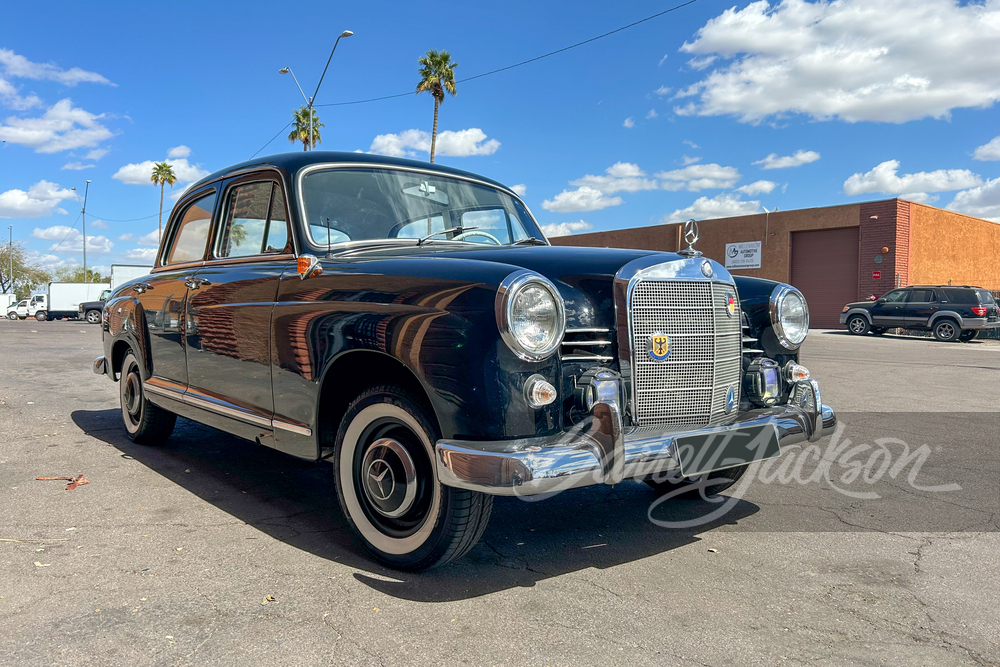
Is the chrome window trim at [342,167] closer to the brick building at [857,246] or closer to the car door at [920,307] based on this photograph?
the car door at [920,307]

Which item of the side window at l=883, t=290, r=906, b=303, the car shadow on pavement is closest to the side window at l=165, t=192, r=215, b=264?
the car shadow on pavement

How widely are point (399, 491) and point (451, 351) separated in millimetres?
710

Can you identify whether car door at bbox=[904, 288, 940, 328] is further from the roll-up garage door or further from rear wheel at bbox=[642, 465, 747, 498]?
rear wheel at bbox=[642, 465, 747, 498]

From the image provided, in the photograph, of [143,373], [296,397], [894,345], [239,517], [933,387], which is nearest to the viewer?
[296,397]

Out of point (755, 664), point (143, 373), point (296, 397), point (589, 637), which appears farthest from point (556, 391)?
point (143, 373)

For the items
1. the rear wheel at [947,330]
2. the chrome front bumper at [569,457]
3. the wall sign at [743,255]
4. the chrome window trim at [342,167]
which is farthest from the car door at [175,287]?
the wall sign at [743,255]

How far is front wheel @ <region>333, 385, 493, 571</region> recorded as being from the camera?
111 inches

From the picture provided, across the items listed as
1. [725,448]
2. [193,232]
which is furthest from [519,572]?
[193,232]

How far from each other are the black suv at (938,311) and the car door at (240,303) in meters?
22.3

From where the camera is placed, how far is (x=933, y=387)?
9516mm

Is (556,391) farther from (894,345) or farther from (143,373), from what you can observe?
(894,345)

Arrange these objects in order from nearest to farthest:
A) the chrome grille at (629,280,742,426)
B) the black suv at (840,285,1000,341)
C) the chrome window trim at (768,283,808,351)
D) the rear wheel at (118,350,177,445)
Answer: the chrome grille at (629,280,742,426), the chrome window trim at (768,283,808,351), the rear wheel at (118,350,177,445), the black suv at (840,285,1000,341)

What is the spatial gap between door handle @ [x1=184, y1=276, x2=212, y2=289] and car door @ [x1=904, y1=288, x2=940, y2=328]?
22.7 m

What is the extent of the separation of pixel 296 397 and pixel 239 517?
2.83ft
